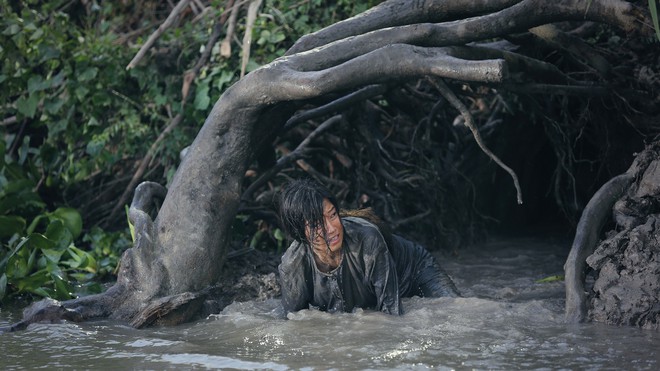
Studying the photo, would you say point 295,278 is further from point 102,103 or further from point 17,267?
point 102,103

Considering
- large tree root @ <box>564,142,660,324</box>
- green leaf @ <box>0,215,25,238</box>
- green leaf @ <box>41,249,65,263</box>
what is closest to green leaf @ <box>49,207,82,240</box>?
green leaf @ <box>0,215,25,238</box>

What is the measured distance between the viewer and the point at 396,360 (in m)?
4.82

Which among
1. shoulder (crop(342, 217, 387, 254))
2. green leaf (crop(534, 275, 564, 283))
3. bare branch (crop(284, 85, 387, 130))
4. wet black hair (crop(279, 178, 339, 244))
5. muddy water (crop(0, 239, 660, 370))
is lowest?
green leaf (crop(534, 275, 564, 283))

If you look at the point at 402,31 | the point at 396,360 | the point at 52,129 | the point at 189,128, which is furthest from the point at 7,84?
the point at 396,360

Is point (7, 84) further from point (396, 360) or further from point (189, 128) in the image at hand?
point (396, 360)

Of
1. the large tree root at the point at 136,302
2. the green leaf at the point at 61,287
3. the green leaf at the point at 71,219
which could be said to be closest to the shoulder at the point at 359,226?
the large tree root at the point at 136,302

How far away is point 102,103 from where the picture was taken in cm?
861

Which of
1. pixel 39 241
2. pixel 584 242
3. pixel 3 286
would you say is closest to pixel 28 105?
pixel 39 241

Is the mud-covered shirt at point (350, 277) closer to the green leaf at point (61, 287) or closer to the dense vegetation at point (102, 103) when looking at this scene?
the green leaf at point (61, 287)

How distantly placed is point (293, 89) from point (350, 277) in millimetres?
1260

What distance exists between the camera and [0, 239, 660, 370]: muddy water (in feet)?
15.9

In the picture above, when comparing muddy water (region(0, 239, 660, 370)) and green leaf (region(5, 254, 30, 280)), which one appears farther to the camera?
green leaf (region(5, 254, 30, 280))

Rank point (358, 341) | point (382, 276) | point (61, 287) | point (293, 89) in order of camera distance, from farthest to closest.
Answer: point (61, 287) < point (293, 89) < point (382, 276) < point (358, 341)

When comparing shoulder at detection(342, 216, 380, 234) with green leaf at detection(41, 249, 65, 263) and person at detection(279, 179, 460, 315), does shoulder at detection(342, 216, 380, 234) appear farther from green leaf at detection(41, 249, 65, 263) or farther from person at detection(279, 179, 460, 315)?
green leaf at detection(41, 249, 65, 263)
